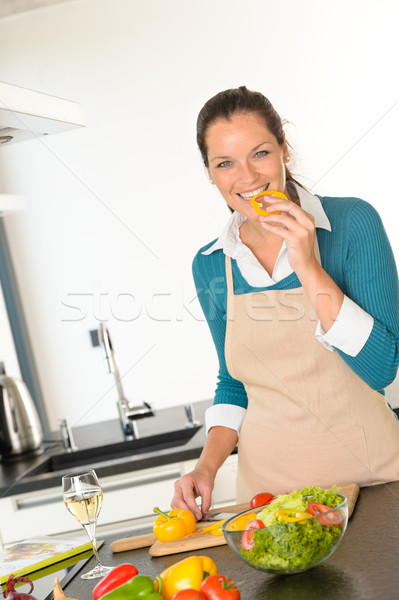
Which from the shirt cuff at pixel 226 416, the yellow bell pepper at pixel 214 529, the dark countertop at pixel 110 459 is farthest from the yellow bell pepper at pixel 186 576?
the dark countertop at pixel 110 459

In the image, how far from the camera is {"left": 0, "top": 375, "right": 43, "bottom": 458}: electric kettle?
241 cm

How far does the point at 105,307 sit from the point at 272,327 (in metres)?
2.81

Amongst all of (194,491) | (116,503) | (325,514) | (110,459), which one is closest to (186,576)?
(325,514)

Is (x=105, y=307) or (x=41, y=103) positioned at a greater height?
(x=41, y=103)

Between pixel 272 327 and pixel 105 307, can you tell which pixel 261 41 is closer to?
pixel 105 307

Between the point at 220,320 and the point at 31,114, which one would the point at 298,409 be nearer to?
the point at 220,320

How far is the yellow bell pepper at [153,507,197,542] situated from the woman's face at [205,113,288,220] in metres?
0.61

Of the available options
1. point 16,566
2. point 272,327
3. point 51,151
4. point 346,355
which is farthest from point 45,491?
point 51,151

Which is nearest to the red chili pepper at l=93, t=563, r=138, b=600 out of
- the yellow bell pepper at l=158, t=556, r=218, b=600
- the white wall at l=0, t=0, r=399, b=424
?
the yellow bell pepper at l=158, t=556, r=218, b=600

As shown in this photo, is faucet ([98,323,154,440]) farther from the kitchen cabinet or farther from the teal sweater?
the teal sweater

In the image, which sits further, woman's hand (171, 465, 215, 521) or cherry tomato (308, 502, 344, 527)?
woman's hand (171, 465, 215, 521)

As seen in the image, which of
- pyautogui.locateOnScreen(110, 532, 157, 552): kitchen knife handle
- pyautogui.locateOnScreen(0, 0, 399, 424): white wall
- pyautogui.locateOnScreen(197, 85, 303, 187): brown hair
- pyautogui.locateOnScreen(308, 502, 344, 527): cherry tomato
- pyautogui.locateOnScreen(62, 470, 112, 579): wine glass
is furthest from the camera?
pyautogui.locateOnScreen(0, 0, 399, 424): white wall

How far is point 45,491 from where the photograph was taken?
2.08 meters

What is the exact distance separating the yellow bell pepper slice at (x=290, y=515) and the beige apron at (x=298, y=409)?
0.45 metres
